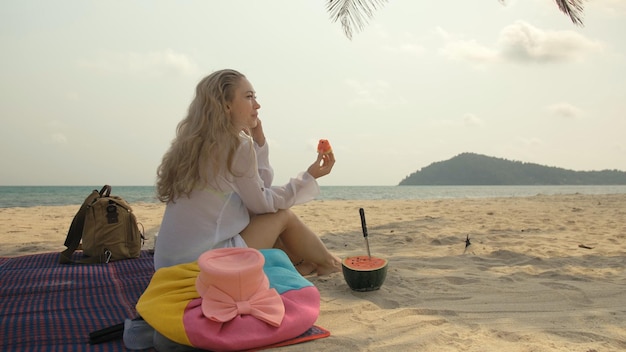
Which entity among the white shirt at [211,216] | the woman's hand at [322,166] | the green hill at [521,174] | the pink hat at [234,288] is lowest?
the pink hat at [234,288]

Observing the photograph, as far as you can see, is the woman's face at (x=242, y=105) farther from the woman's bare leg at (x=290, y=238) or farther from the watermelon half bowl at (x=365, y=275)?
the watermelon half bowl at (x=365, y=275)

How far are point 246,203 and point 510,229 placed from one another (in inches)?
173

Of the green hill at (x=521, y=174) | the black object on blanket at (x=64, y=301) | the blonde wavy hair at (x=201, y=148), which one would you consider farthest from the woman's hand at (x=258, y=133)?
the green hill at (x=521, y=174)

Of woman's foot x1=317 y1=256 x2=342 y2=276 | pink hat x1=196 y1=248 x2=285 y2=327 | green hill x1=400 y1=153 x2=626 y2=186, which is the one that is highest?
green hill x1=400 y1=153 x2=626 y2=186

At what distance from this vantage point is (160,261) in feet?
8.75

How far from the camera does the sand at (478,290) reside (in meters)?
2.19

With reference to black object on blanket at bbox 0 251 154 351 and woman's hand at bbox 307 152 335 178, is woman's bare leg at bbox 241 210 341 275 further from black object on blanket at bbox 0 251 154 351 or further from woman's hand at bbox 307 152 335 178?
black object on blanket at bbox 0 251 154 351

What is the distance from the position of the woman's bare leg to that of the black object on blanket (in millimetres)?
806

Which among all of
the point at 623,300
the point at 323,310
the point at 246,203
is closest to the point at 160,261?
the point at 246,203

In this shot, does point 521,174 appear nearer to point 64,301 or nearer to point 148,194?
point 148,194

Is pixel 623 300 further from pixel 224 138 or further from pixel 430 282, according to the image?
pixel 224 138

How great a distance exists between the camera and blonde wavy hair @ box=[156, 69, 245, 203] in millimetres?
2545

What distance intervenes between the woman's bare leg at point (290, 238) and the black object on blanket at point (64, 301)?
806 millimetres

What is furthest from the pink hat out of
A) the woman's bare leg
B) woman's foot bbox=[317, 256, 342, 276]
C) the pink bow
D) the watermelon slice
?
woman's foot bbox=[317, 256, 342, 276]
